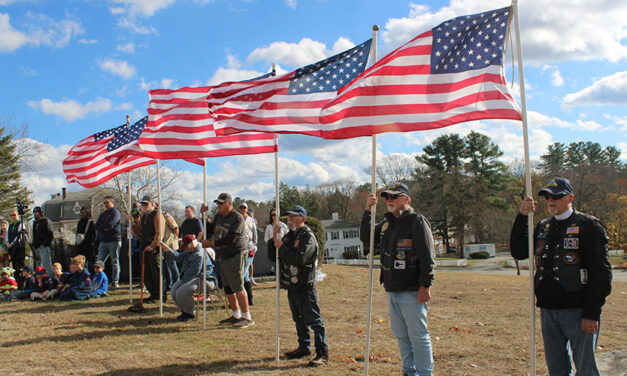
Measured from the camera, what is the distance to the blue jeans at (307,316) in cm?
605

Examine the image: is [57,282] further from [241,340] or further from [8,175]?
[8,175]

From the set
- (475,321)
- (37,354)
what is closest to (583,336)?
(475,321)

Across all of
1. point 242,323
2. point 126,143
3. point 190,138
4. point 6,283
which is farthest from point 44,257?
point 242,323

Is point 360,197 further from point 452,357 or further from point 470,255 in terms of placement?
point 452,357

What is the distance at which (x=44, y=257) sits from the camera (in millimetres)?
12547

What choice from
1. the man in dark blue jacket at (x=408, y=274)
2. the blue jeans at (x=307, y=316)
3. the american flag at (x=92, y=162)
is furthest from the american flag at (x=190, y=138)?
the man in dark blue jacket at (x=408, y=274)

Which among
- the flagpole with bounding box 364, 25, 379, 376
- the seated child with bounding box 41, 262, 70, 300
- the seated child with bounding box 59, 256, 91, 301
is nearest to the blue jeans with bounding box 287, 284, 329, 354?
the flagpole with bounding box 364, 25, 379, 376

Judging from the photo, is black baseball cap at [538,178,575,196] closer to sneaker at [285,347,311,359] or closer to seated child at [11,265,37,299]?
sneaker at [285,347,311,359]

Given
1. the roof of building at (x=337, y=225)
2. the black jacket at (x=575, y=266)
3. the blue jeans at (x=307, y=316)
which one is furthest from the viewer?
the roof of building at (x=337, y=225)

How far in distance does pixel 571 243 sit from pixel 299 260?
3.18 m

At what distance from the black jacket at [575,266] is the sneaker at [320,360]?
279 centimetres

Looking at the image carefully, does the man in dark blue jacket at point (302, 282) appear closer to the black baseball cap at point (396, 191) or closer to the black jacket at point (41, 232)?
the black baseball cap at point (396, 191)

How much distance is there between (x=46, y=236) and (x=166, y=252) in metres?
4.33

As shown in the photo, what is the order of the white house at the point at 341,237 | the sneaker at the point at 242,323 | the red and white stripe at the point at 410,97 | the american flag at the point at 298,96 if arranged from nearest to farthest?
the red and white stripe at the point at 410,97 < the american flag at the point at 298,96 < the sneaker at the point at 242,323 < the white house at the point at 341,237
